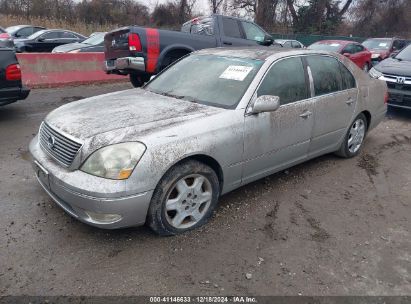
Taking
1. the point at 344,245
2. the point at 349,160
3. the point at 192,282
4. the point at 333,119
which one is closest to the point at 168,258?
the point at 192,282

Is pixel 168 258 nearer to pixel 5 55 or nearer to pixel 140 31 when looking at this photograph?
pixel 5 55

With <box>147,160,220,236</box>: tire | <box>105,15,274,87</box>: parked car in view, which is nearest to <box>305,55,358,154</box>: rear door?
<box>147,160,220,236</box>: tire

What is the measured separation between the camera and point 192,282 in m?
2.65

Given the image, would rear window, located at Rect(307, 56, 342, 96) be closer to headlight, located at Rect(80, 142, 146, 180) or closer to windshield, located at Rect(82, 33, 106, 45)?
headlight, located at Rect(80, 142, 146, 180)

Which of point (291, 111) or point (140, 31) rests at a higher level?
point (140, 31)

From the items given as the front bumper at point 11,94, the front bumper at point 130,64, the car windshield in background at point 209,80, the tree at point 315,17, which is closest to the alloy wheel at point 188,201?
the car windshield in background at point 209,80

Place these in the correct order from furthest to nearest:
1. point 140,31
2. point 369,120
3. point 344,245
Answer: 1. point 140,31
2. point 369,120
3. point 344,245

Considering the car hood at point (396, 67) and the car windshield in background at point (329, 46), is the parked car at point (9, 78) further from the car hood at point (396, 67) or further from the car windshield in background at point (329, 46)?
the car windshield in background at point (329, 46)

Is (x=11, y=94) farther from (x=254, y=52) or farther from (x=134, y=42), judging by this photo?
(x=254, y=52)

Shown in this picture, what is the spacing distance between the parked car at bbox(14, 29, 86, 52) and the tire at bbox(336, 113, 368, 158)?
13889 mm

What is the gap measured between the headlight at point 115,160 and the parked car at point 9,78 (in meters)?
4.10

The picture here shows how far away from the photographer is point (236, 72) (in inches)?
148

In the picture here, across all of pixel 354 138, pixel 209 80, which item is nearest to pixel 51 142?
pixel 209 80

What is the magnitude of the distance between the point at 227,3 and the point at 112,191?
37506mm
